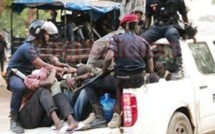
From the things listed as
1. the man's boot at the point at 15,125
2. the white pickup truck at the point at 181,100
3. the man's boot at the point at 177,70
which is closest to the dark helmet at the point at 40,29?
the man's boot at the point at 15,125

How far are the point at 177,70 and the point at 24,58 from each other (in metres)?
1.91

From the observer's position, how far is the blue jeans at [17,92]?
562 centimetres

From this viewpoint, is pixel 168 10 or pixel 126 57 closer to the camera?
pixel 126 57

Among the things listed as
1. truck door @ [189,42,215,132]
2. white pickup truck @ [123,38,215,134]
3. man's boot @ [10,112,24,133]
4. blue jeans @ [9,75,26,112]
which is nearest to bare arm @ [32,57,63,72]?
blue jeans @ [9,75,26,112]

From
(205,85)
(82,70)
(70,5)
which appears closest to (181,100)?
(205,85)

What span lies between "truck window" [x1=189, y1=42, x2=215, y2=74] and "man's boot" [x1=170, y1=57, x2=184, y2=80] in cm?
33

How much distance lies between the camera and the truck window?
21.3ft

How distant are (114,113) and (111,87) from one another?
0.44 m

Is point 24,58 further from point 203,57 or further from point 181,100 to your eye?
point 203,57

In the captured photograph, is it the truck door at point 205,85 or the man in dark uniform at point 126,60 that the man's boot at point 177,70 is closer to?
the truck door at point 205,85

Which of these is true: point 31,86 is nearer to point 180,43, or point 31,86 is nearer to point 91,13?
point 180,43

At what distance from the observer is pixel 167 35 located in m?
6.64

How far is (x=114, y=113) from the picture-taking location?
17.3 ft

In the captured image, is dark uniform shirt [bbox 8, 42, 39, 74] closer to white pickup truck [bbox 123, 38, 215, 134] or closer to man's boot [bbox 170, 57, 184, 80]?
white pickup truck [bbox 123, 38, 215, 134]
